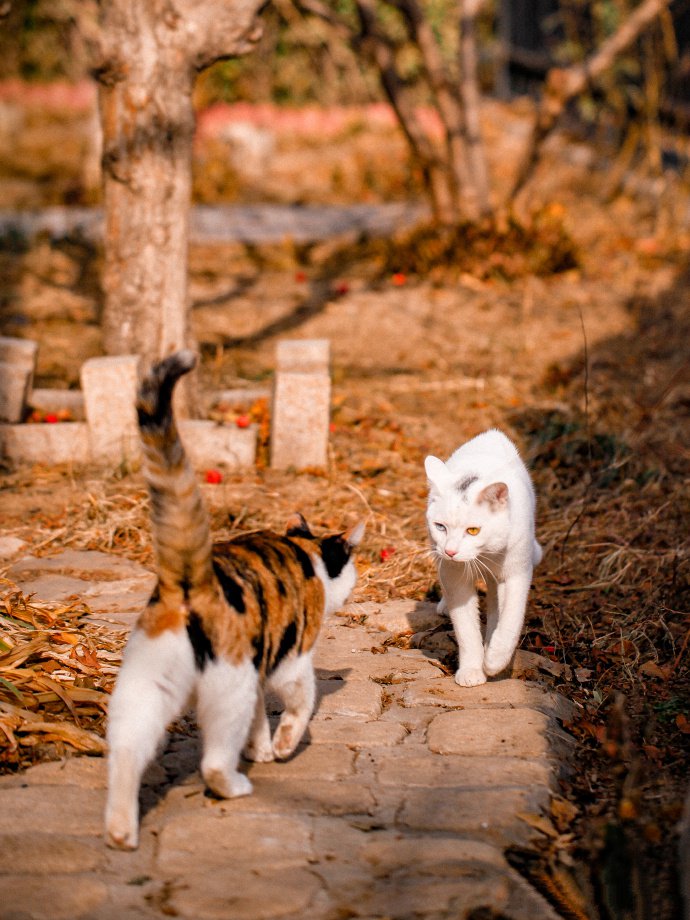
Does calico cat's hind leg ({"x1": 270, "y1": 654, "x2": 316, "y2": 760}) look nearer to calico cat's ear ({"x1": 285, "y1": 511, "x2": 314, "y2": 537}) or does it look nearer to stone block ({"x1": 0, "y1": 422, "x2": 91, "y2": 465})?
calico cat's ear ({"x1": 285, "y1": 511, "x2": 314, "y2": 537})

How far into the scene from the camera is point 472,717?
3.56m

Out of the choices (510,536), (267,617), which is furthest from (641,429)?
(267,617)

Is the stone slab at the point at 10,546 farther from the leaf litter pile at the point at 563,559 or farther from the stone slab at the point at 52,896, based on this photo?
the stone slab at the point at 52,896

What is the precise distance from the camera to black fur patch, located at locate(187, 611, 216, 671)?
8.90 feet

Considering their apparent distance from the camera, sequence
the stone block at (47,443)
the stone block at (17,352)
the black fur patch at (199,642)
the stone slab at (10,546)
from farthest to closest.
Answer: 1. the stone block at (17,352)
2. the stone block at (47,443)
3. the stone slab at (10,546)
4. the black fur patch at (199,642)

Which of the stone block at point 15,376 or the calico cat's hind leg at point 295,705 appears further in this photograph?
the stone block at point 15,376

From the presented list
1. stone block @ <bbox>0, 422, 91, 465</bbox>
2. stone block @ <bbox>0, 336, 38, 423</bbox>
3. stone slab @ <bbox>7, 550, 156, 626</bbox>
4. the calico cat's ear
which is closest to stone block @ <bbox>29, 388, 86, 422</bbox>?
stone block @ <bbox>0, 336, 38, 423</bbox>

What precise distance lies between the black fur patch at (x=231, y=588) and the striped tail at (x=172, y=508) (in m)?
0.08

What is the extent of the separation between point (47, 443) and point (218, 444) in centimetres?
91

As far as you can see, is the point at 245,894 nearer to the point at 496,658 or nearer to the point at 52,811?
the point at 52,811

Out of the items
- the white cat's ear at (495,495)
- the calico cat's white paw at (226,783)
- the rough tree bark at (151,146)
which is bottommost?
the calico cat's white paw at (226,783)

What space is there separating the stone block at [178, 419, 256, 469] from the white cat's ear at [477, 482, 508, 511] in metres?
2.32

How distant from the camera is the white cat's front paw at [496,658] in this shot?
3723 millimetres

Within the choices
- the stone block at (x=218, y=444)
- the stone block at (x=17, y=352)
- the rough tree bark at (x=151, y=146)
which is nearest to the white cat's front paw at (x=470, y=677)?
the stone block at (x=218, y=444)
